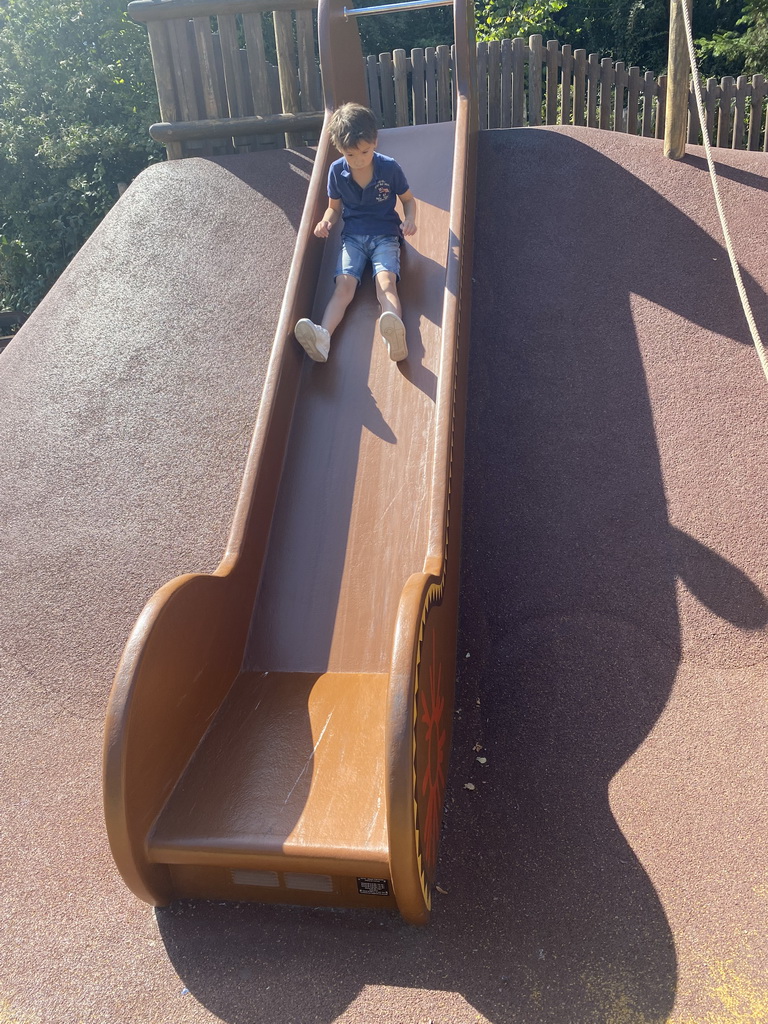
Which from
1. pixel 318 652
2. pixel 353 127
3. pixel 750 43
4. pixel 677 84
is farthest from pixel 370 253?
pixel 750 43

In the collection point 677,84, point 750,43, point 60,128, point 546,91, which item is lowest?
point 60,128

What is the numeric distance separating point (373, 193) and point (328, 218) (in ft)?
0.91

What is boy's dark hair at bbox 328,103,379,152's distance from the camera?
410cm

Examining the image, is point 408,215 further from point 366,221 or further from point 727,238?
point 727,238

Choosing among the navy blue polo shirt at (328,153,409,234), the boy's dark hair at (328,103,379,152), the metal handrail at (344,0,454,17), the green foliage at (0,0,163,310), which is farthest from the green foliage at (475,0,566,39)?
the boy's dark hair at (328,103,379,152)

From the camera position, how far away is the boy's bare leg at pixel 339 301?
172 inches

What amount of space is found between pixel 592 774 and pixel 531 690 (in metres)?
0.46

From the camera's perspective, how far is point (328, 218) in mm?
4508

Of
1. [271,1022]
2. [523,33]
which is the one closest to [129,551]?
[271,1022]

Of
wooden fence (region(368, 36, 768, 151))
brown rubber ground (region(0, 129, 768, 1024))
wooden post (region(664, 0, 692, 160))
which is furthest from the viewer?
wooden fence (region(368, 36, 768, 151))

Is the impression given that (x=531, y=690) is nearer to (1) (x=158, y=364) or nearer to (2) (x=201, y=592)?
(2) (x=201, y=592)

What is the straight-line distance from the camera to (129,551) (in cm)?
434

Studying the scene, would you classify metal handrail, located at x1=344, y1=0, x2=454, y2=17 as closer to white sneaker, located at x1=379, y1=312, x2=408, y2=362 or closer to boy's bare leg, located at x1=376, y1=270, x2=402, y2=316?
boy's bare leg, located at x1=376, y1=270, x2=402, y2=316

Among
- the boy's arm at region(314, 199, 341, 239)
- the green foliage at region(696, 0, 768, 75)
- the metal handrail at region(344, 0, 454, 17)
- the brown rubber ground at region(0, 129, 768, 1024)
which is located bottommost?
the brown rubber ground at region(0, 129, 768, 1024)
